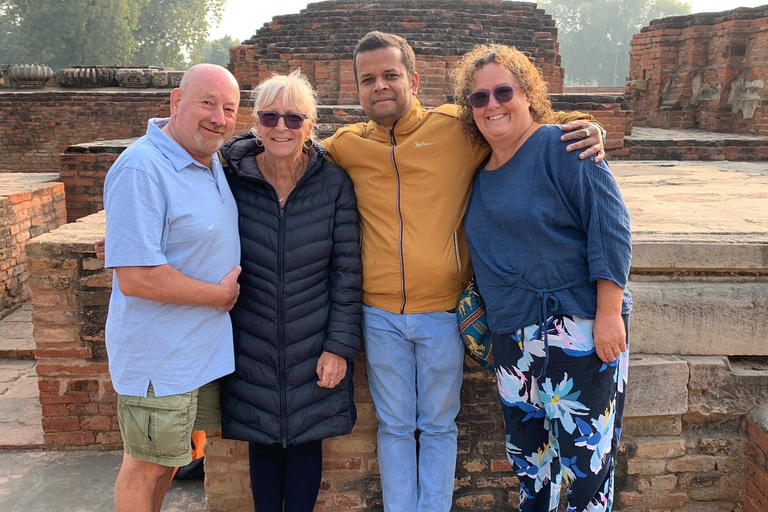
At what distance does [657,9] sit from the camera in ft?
169

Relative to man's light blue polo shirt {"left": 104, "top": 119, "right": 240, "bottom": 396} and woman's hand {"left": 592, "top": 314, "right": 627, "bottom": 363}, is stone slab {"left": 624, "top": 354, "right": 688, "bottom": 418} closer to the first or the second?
woman's hand {"left": 592, "top": 314, "right": 627, "bottom": 363}

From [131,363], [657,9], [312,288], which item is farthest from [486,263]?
[657,9]

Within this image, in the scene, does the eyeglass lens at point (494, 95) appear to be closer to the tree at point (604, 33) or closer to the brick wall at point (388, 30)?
the brick wall at point (388, 30)

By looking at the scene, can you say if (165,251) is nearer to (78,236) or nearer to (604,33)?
(78,236)

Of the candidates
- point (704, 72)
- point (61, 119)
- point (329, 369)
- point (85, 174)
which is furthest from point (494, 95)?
point (61, 119)

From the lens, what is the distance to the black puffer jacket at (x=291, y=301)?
1931 mm

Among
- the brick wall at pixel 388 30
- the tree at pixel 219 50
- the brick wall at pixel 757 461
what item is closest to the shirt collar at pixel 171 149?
the brick wall at pixel 757 461

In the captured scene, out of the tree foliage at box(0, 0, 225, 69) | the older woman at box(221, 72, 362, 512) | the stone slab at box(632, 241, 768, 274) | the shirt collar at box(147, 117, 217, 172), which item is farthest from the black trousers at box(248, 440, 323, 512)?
the tree foliage at box(0, 0, 225, 69)

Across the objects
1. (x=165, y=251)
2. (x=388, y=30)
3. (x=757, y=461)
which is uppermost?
(x=388, y=30)

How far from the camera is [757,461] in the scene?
240 centimetres

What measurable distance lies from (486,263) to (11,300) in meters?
5.54

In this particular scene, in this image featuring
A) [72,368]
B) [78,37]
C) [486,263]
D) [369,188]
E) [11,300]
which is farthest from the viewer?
[78,37]

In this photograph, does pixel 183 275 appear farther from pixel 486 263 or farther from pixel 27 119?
pixel 27 119

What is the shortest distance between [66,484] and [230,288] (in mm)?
1869
